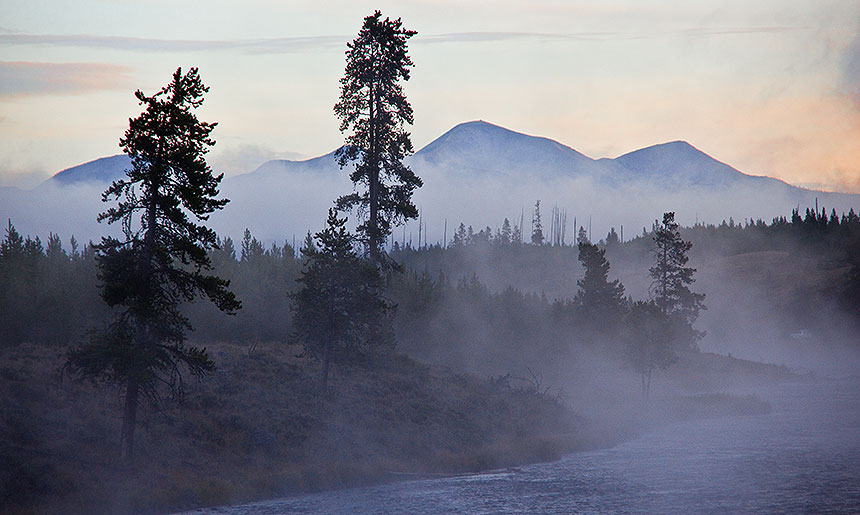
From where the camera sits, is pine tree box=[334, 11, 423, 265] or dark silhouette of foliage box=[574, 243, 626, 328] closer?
pine tree box=[334, 11, 423, 265]

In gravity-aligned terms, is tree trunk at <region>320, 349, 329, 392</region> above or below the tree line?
below

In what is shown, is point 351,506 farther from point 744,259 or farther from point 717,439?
point 744,259

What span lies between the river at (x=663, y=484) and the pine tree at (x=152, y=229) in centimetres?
657

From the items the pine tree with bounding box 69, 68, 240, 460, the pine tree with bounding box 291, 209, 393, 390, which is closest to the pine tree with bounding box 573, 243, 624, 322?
the pine tree with bounding box 291, 209, 393, 390

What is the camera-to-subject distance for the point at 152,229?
2527 cm

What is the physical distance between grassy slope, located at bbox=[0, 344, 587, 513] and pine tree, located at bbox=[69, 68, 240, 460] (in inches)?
116

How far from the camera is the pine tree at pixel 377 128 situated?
42312mm

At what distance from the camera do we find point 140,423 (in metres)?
29.4

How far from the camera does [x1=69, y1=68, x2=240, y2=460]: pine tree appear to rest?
962 inches

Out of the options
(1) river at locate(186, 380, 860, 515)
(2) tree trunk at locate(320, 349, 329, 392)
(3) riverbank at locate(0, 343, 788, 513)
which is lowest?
→ (1) river at locate(186, 380, 860, 515)

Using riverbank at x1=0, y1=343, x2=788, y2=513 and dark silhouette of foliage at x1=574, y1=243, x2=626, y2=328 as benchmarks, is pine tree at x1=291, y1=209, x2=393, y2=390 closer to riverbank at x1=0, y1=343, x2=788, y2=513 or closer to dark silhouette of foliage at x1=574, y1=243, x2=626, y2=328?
riverbank at x1=0, y1=343, x2=788, y2=513

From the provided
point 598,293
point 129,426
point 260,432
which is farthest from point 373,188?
point 598,293

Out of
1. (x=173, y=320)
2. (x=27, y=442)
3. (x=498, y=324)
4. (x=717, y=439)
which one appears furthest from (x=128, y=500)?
(x=498, y=324)

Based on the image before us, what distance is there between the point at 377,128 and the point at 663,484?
24737 mm
